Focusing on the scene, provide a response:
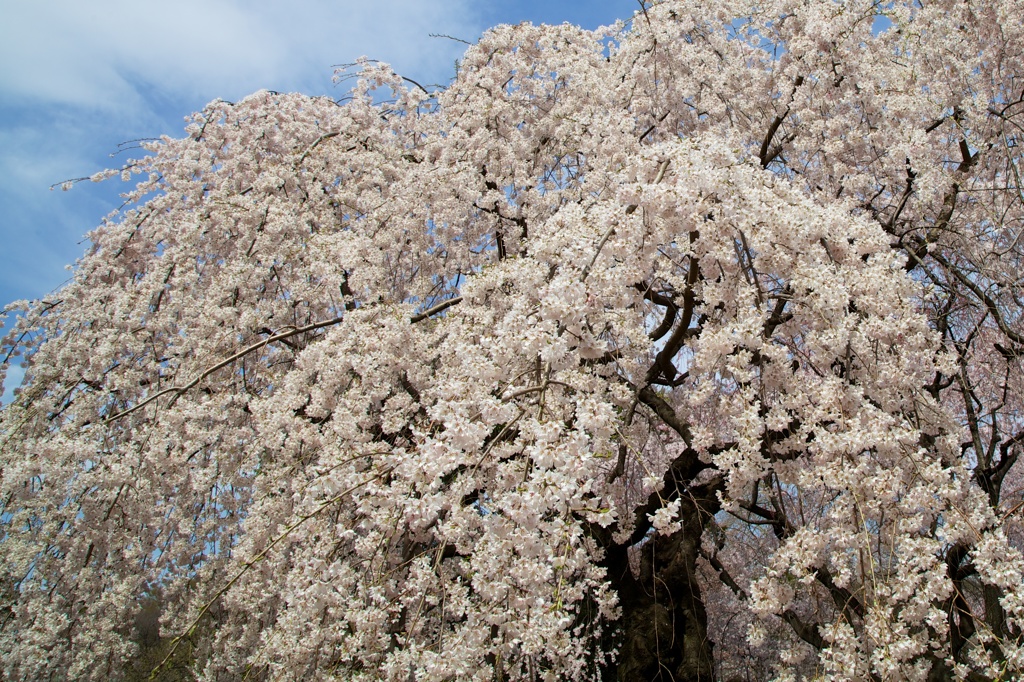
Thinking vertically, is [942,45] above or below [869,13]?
below

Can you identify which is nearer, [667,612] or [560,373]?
[560,373]

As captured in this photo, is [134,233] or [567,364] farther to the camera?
[134,233]

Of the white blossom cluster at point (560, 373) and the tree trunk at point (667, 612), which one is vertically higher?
the white blossom cluster at point (560, 373)

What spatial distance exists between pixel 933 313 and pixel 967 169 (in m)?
1.37

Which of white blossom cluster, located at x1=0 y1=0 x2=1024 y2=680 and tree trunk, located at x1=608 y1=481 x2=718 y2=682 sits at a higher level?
white blossom cluster, located at x1=0 y1=0 x2=1024 y2=680

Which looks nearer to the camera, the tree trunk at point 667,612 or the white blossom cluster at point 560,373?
the white blossom cluster at point 560,373

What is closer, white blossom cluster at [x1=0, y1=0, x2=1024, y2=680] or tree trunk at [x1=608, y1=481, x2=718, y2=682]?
white blossom cluster at [x1=0, y1=0, x2=1024, y2=680]

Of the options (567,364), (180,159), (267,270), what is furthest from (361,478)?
(180,159)

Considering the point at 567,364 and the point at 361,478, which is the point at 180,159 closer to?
the point at 361,478

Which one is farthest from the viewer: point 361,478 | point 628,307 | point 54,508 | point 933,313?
point 933,313

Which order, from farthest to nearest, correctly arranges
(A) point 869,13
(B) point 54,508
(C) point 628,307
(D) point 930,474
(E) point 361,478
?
(A) point 869,13
(B) point 54,508
(C) point 628,307
(E) point 361,478
(D) point 930,474

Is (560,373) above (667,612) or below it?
above

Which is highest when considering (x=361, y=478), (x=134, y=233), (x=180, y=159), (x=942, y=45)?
(x=180, y=159)

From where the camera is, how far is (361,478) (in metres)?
3.96
